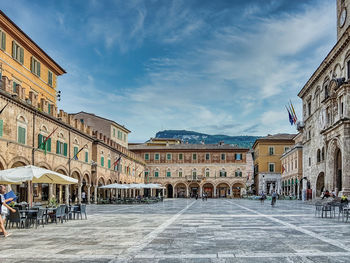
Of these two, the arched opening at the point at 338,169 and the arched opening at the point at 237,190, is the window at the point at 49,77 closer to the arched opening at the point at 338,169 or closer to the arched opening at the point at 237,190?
the arched opening at the point at 338,169

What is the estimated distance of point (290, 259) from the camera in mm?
8250

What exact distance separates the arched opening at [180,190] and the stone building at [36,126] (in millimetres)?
37823

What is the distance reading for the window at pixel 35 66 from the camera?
102ft

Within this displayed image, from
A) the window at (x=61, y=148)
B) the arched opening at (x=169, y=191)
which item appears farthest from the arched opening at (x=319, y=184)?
the arched opening at (x=169, y=191)

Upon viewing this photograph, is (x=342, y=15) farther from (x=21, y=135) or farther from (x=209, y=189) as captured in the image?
(x=209, y=189)

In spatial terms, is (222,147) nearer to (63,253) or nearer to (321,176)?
(321,176)

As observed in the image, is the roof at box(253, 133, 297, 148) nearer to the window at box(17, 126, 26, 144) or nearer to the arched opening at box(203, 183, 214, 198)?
the arched opening at box(203, 183, 214, 198)

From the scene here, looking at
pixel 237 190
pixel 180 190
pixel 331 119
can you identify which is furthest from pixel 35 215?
pixel 237 190

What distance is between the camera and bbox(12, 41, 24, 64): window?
27734 mm

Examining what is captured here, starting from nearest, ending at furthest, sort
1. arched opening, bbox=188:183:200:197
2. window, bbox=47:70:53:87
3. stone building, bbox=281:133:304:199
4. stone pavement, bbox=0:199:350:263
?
1. stone pavement, bbox=0:199:350:263
2. window, bbox=47:70:53:87
3. stone building, bbox=281:133:304:199
4. arched opening, bbox=188:183:200:197

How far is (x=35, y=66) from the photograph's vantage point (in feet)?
104

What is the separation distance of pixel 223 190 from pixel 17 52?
5792cm

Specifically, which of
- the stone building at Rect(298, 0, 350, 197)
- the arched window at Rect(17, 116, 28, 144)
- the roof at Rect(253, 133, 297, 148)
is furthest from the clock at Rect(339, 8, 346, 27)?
the roof at Rect(253, 133, 297, 148)

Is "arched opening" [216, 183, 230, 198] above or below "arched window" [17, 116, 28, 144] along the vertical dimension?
below
